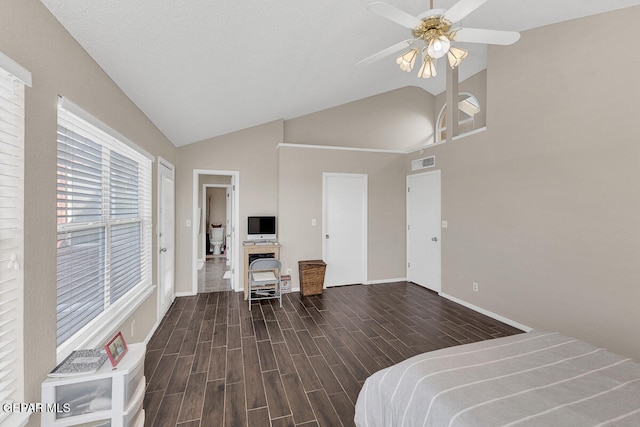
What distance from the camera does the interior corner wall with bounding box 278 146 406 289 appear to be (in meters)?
4.51

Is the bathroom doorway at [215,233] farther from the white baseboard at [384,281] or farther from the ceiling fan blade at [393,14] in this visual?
the ceiling fan blade at [393,14]

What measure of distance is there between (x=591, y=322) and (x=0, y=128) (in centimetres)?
423

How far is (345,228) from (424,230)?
1365 millimetres

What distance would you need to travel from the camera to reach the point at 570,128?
2.63 metres

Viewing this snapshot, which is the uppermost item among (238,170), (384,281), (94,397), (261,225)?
(238,170)

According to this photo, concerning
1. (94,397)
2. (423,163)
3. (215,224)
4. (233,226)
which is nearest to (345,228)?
(423,163)

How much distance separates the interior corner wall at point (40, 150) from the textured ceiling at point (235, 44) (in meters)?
0.15

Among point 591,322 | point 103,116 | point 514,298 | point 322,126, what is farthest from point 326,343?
point 322,126

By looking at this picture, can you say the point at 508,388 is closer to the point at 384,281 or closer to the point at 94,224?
the point at 94,224

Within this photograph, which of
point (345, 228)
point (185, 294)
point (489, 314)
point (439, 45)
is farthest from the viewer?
point (345, 228)

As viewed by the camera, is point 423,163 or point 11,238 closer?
point 11,238

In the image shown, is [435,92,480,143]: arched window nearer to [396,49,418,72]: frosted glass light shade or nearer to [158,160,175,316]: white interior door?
[396,49,418,72]: frosted glass light shade

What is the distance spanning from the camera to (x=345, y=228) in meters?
4.82

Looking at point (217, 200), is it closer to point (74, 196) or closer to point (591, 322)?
point (74, 196)
